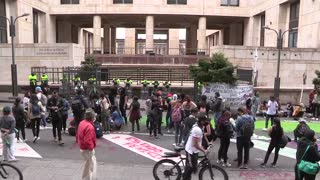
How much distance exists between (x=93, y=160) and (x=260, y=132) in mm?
9848

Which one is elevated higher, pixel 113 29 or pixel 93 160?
pixel 113 29

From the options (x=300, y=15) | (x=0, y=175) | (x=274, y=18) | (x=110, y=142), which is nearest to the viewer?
(x=0, y=175)

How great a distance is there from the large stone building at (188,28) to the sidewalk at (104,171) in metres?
17.6

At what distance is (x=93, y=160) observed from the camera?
8.18 meters

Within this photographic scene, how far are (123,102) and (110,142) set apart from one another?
381 centimetres

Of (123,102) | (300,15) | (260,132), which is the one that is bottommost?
(260,132)

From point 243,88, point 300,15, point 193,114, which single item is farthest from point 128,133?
point 300,15

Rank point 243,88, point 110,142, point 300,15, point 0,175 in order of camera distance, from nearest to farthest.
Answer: point 0,175 → point 110,142 → point 243,88 → point 300,15

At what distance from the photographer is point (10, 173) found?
7.77 metres

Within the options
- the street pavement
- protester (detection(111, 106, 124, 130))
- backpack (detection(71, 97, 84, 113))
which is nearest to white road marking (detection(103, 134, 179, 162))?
the street pavement

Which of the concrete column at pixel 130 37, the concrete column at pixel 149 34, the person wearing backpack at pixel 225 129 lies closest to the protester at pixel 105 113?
the person wearing backpack at pixel 225 129

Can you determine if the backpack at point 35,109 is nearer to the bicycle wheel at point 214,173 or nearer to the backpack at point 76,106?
the backpack at point 76,106

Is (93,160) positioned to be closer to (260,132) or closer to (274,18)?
(260,132)

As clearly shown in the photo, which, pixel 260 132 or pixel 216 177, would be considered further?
pixel 260 132
